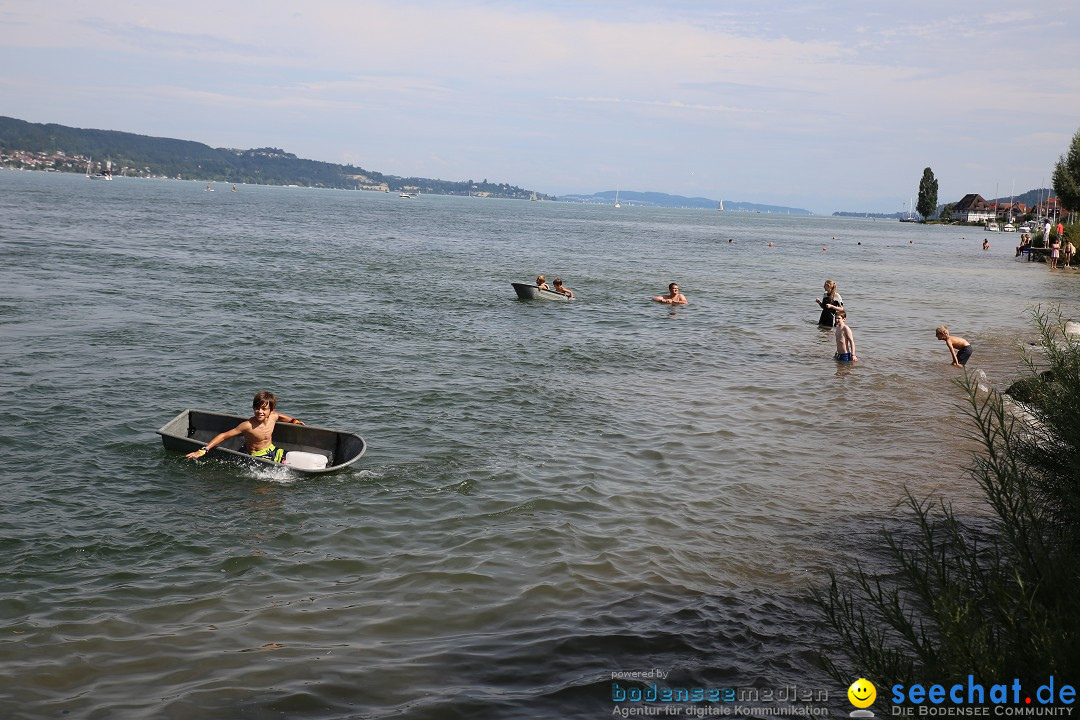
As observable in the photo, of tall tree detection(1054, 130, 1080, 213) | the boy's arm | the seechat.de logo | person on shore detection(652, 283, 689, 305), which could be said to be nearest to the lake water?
the boy's arm

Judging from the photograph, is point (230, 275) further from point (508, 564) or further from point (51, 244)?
point (508, 564)

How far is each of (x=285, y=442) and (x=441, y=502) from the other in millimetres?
3217

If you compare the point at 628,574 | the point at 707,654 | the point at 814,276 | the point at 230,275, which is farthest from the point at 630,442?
the point at 814,276

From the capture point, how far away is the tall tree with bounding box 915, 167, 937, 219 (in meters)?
175

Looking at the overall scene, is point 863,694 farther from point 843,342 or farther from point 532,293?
point 532,293

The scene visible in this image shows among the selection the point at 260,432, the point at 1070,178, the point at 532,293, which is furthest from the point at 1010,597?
the point at 1070,178

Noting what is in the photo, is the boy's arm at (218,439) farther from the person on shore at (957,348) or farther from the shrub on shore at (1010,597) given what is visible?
the person on shore at (957,348)

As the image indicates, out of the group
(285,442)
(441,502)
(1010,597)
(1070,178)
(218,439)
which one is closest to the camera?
(1010,597)

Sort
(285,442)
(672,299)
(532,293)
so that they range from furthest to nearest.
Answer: (672,299), (532,293), (285,442)

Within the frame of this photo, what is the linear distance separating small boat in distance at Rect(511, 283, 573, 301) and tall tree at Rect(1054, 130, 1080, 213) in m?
47.3

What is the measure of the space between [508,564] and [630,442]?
530 cm

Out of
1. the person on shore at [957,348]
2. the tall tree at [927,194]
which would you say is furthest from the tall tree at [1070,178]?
the tall tree at [927,194]

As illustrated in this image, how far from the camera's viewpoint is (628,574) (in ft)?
30.3

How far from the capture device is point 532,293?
104 feet
